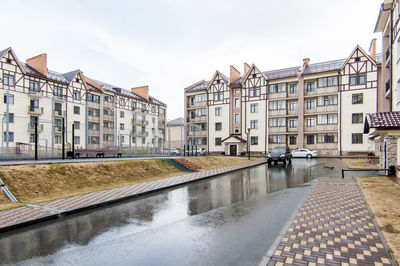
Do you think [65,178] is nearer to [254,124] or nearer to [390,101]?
[390,101]

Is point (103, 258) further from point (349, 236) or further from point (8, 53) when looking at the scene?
point (8, 53)

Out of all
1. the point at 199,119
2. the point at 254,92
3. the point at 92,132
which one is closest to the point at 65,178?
the point at 92,132

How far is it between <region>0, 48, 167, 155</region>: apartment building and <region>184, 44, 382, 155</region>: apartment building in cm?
904

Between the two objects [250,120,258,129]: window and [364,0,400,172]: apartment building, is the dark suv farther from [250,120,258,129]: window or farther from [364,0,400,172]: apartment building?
[250,120,258,129]: window

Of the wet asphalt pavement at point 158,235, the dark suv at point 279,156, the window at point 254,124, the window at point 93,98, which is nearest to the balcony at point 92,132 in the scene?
the wet asphalt pavement at point 158,235

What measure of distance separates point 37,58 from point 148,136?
952 inches

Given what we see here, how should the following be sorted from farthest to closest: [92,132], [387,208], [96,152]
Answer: [96,152] < [92,132] < [387,208]

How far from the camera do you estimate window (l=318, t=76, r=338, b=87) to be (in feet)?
121

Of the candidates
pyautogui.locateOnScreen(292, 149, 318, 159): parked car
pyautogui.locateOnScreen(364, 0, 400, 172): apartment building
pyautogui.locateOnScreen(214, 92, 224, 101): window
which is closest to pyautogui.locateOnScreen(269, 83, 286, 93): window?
pyautogui.locateOnScreen(214, 92, 224, 101): window

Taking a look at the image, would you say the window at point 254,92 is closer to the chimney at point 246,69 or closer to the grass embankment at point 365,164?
the chimney at point 246,69

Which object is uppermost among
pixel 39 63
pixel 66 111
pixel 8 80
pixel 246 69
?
pixel 246 69

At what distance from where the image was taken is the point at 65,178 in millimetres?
10227

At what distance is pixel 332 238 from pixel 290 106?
38534 mm

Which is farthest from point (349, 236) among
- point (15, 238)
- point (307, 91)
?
point (307, 91)
